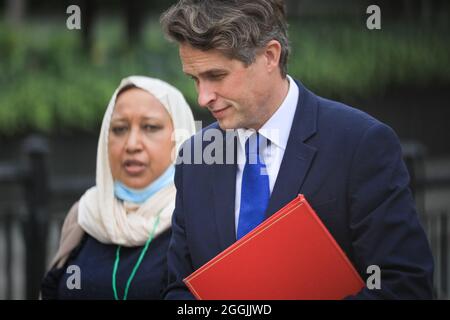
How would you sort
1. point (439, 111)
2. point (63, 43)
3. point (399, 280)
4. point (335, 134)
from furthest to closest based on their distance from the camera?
point (439, 111) < point (63, 43) < point (335, 134) < point (399, 280)

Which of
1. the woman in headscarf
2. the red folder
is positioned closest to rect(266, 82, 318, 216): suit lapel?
the red folder

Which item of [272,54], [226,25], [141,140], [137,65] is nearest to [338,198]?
[272,54]

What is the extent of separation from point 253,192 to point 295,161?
16 cm

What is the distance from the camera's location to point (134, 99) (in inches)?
160

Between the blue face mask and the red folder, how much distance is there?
3.96 feet

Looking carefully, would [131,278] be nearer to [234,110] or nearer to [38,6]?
[234,110]

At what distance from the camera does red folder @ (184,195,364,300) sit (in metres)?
2.75

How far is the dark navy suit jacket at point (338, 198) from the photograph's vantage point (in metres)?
2.68

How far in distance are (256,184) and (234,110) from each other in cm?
24

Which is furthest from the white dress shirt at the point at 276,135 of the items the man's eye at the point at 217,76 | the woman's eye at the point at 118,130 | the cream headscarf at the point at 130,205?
the woman's eye at the point at 118,130

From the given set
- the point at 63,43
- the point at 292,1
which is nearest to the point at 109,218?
the point at 63,43

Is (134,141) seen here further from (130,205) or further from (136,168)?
(130,205)

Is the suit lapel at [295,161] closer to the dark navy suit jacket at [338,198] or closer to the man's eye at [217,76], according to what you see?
the dark navy suit jacket at [338,198]

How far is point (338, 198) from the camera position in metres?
2.79
